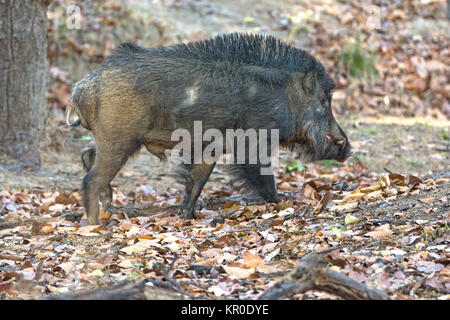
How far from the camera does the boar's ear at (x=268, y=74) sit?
631 centimetres

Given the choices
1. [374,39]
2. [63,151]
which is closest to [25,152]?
[63,151]

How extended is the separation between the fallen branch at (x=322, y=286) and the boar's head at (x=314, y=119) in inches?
130

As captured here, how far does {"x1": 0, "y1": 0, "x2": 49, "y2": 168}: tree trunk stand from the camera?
26.0 feet

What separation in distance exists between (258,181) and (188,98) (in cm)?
117

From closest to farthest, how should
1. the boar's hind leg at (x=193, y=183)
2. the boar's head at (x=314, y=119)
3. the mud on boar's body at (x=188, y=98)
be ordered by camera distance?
the mud on boar's body at (x=188, y=98), the boar's hind leg at (x=193, y=183), the boar's head at (x=314, y=119)

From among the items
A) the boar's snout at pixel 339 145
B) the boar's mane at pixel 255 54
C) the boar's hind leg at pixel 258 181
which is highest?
the boar's mane at pixel 255 54

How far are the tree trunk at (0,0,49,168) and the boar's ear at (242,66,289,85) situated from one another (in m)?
Result: 3.05

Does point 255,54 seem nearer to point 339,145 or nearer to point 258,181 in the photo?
point 258,181

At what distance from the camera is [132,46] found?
625cm

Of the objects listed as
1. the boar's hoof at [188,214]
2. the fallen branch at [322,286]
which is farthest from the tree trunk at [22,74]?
the fallen branch at [322,286]

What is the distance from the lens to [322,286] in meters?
3.45

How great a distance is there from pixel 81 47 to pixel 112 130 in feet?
17.5

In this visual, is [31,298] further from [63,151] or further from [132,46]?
[63,151]

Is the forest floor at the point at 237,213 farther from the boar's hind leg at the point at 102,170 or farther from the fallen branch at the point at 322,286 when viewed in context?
the fallen branch at the point at 322,286
